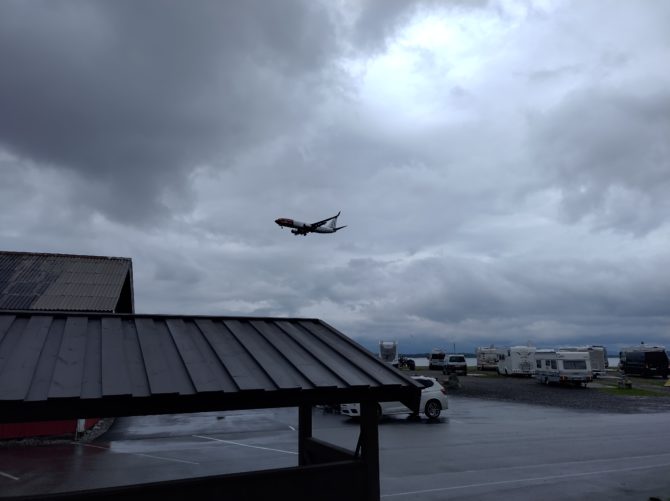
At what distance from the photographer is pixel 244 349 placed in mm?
5469

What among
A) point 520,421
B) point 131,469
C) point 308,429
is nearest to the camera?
point 308,429

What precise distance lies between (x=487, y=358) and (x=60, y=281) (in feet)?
182

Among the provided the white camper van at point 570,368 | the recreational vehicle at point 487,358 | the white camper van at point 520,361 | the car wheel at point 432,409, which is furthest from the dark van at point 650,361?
the car wheel at point 432,409

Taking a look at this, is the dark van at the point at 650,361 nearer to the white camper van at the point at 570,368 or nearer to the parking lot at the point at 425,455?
the white camper van at the point at 570,368

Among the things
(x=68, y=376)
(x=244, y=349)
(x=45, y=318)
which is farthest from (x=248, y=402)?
(x=45, y=318)

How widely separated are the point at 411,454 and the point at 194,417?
563 inches

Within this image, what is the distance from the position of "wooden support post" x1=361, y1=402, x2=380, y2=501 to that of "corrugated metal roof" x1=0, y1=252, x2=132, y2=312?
17.0 metres

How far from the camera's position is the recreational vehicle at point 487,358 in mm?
65000

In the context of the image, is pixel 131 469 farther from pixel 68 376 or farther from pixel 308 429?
pixel 68 376

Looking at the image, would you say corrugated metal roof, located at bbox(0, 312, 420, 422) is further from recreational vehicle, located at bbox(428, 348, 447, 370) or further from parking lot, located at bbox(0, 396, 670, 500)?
recreational vehicle, located at bbox(428, 348, 447, 370)

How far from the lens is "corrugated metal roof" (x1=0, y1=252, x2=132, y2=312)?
1978cm

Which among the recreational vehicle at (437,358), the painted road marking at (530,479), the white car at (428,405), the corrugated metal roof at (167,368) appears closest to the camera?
the corrugated metal roof at (167,368)

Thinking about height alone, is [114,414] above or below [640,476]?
above

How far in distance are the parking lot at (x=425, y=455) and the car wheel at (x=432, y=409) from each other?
12.6 inches
